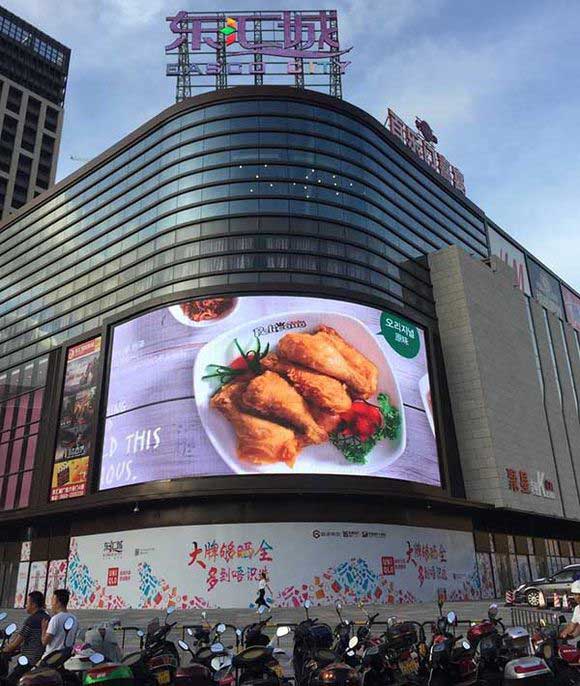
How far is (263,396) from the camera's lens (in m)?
33.7

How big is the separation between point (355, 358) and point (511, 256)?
3536 cm

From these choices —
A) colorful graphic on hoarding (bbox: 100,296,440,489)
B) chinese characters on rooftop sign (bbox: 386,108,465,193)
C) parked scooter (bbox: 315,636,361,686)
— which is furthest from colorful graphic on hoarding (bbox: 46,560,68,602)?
chinese characters on rooftop sign (bbox: 386,108,465,193)

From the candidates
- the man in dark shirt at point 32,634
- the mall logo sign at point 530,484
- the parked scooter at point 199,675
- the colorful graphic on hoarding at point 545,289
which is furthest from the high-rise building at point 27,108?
the parked scooter at point 199,675

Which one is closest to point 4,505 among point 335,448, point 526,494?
point 335,448

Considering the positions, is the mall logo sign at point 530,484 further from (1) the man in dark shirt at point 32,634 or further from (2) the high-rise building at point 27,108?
(2) the high-rise building at point 27,108

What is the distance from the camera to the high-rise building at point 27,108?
98500 millimetres

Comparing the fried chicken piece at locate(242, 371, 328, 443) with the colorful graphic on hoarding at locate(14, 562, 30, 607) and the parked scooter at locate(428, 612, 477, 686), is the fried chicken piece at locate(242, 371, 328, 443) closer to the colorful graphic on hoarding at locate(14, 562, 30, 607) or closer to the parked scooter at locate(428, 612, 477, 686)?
the colorful graphic on hoarding at locate(14, 562, 30, 607)

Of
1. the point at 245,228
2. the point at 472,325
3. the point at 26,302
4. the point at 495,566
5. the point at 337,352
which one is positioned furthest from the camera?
the point at 26,302

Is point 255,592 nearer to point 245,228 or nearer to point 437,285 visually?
point 245,228

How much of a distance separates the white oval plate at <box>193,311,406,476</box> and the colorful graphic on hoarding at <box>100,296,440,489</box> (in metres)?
0.06

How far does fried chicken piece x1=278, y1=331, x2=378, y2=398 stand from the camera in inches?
1387

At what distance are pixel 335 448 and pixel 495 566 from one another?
58.3 ft

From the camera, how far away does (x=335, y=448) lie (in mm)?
33594

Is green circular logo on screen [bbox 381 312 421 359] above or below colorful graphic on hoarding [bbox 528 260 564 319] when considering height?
below
